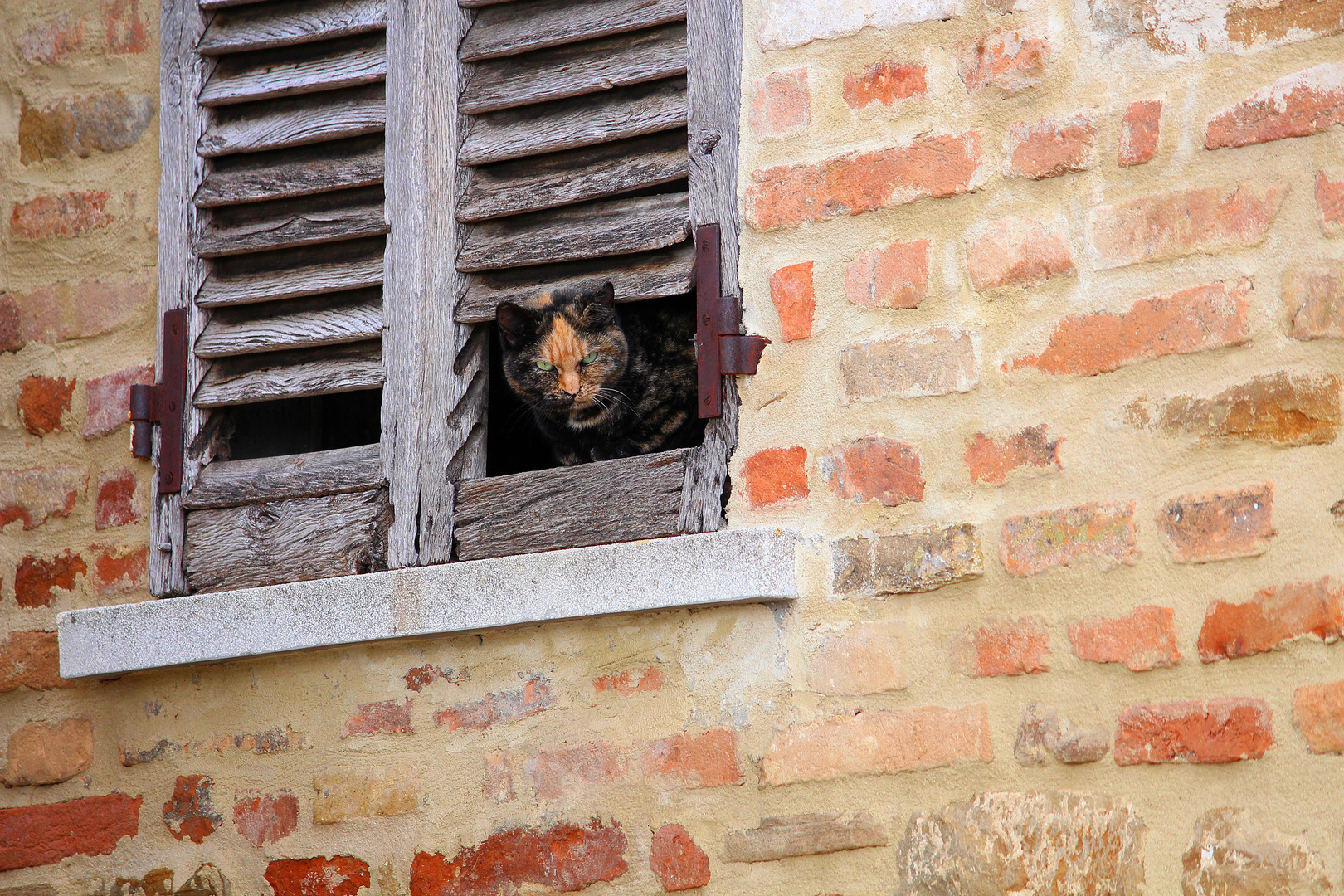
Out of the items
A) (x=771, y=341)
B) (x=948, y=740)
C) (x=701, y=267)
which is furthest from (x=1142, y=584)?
(x=701, y=267)

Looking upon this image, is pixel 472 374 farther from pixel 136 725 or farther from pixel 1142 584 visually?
pixel 1142 584

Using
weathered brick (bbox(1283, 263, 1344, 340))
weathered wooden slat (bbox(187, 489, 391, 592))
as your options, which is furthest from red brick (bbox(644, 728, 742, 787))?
weathered brick (bbox(1283, 263, 1344, 340))

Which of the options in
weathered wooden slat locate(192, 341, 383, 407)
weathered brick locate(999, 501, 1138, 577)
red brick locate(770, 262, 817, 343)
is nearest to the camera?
weathered brick locate(999, 501, 1138, 577)

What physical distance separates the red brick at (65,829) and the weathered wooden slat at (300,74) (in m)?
1.66

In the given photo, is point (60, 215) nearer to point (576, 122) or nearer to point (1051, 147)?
point (576, 122)

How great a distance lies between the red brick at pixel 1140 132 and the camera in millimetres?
2439

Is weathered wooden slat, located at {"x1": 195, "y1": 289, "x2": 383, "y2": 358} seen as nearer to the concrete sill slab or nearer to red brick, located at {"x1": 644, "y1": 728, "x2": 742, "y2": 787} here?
the concrete sill slab

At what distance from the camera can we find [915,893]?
2.41 meters

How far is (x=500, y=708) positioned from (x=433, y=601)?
10.3 inches

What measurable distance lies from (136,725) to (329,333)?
1002 mm

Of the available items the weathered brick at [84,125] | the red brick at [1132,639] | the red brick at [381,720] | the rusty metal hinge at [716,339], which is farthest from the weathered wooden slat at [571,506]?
the weathered brick at [84,125]

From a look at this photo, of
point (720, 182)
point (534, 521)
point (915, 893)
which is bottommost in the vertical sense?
point (915, 893)

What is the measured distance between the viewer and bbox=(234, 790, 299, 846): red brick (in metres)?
2.94

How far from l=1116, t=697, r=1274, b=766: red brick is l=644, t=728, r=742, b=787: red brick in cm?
71
